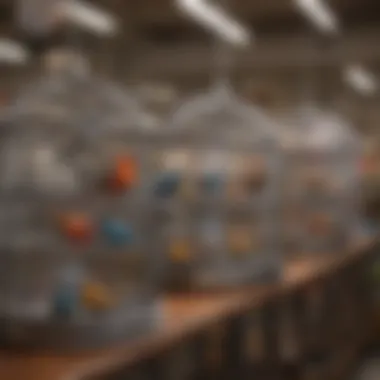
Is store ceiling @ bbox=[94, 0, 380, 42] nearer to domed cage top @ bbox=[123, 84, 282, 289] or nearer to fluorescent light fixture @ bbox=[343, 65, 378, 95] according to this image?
fluorescent light fixture @ bbox=[343, 65, 378, 95]

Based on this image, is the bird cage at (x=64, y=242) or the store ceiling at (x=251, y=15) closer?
the bird cage at (x=64, y=242)

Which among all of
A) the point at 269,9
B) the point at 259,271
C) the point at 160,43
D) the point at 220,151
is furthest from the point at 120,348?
the point at 160,43

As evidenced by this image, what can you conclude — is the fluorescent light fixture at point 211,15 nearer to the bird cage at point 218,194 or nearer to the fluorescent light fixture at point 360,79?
the bird cage at point 218,194

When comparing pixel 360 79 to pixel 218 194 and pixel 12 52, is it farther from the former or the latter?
pixel 218 194

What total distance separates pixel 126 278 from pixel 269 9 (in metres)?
5.11

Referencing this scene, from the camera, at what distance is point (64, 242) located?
1938 millimetres

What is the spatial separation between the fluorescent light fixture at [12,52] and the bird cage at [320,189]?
2.69 m

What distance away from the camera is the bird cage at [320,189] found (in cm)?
397

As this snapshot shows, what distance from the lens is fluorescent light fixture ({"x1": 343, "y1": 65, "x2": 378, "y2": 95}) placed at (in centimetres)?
733

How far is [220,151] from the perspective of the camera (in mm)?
3031

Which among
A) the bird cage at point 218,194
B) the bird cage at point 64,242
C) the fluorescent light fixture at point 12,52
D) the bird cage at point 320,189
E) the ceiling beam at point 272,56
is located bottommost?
the fluorescent light fixture at point 12,52

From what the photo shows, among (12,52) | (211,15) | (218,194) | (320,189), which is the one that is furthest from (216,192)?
(12,52)

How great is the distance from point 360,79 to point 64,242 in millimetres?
5820

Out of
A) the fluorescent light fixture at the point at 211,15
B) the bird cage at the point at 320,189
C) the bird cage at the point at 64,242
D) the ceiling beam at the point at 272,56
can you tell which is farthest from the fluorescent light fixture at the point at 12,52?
the bird cage at the point at 64,242
